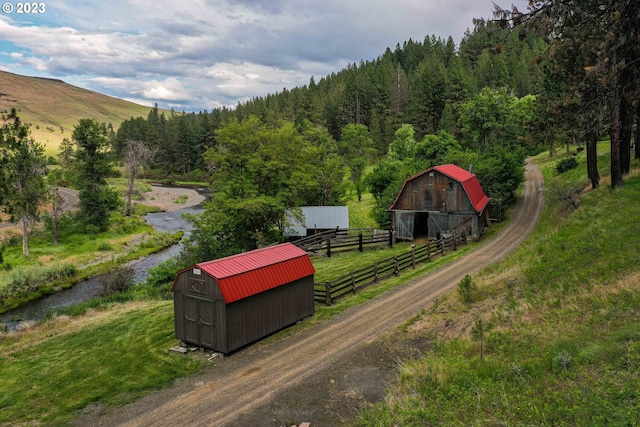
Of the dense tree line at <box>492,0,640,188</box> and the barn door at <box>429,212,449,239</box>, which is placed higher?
the dense tree line at <box>492,0,640,188</box>

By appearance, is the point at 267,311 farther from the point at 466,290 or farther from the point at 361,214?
the point at 361,214

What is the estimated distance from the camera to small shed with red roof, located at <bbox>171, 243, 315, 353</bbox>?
615 inches

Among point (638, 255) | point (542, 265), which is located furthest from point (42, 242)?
point (638, 255)

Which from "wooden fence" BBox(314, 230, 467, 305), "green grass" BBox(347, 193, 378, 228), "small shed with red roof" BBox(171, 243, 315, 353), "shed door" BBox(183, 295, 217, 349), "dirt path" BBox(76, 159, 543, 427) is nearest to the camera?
"dirt path" BBox(76, 159, 543, 427)

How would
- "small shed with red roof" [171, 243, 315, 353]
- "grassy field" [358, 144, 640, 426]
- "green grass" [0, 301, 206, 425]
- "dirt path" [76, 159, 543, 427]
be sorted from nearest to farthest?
"grassy field" [358, 144, 640, 426] → "dirt path" [76, 159, 543, 427] → "green grass" [0, 301, 206, 425] → "small shed with red roof" [171, 243, 315, 353]

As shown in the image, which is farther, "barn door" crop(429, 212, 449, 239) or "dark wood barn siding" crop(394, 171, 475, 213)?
"barn door" crop(429, 212, 449, 239)

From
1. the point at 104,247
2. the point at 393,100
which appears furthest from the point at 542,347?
the point at 393,100

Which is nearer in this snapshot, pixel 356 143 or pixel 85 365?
pixel 85 365

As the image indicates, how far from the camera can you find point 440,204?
3553 cm

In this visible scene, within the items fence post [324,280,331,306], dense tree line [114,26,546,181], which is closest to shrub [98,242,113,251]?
dense tree line [114,26,546,181]

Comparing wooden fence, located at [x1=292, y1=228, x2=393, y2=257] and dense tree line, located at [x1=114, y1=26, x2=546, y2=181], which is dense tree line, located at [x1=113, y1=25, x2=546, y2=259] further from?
wooden fence, located at [x1=292, y1=228, x2=393, y2=257]

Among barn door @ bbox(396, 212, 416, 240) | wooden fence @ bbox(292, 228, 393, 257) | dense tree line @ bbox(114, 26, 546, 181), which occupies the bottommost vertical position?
wooden fence @ bbox(292, 228, 393, 257)

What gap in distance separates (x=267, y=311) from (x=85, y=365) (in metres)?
7.17

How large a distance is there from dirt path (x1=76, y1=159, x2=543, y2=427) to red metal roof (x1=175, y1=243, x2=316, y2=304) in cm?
232
